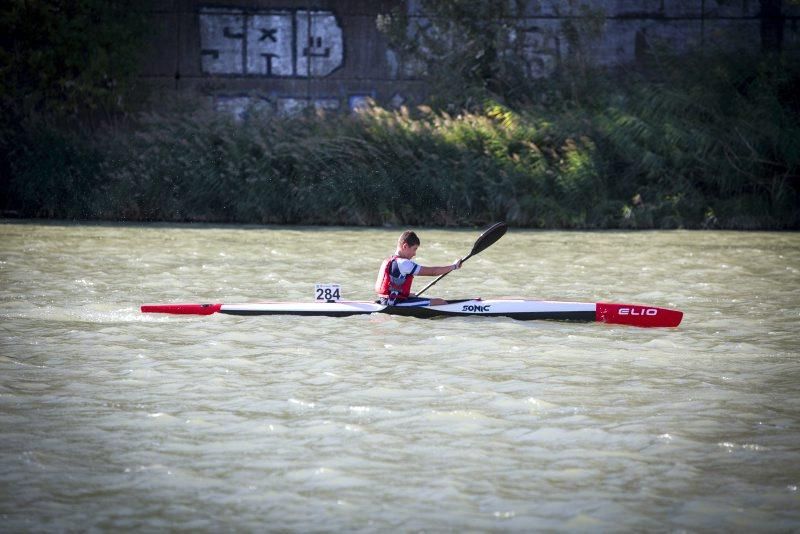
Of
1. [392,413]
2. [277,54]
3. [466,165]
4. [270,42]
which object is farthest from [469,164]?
[392,413]

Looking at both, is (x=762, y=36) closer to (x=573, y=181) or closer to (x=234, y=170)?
(x=573, y=181)

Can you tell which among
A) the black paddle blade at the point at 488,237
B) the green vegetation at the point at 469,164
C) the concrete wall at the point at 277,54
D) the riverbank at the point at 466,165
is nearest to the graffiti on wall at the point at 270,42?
the concrete wall at the point at 277,54

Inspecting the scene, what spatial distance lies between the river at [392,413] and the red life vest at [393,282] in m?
0.25

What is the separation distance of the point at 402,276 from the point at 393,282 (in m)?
0.10

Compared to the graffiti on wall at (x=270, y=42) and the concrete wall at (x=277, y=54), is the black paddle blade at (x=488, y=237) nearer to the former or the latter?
the concrete wall at (x=277, y=54)

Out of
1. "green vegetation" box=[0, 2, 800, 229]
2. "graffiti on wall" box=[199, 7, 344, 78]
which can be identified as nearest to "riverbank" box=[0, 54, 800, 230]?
"green vegetation" box=[0, 2, 800, 229]

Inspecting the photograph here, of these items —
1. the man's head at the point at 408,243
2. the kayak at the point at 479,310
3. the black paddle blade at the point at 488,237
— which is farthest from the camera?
the black paddle blade at the point at 488,237

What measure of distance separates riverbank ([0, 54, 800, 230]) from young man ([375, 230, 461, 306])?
9.69 meters

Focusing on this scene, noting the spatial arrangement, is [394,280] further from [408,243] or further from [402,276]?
[408,243]

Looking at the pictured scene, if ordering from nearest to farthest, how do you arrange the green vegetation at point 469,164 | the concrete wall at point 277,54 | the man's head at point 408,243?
the man's head at point 408,243 → the green vegetation at point 469,164 → the concrete wall at point 277,54

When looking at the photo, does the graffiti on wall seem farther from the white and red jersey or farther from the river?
the white and red jersey

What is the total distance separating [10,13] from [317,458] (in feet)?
59.6

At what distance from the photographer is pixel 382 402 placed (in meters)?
7.12

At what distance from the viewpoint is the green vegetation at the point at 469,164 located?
784 inches
